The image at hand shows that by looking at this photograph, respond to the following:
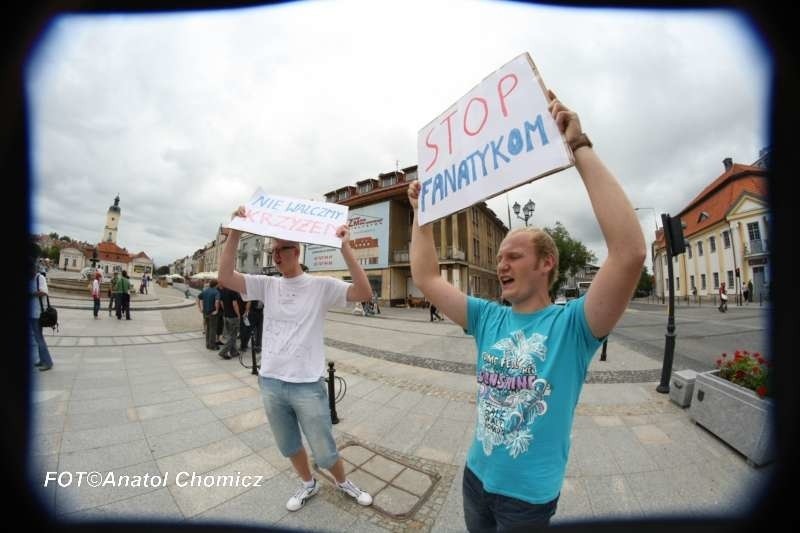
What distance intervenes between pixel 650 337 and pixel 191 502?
13522mm

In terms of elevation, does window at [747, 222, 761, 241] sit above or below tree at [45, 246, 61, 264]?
Answer: below

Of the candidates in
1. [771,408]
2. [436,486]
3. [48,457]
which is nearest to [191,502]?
[48,457]

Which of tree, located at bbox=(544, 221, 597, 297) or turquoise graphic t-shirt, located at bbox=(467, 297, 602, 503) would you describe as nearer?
turquoise graphic t-shirt, located at bbox=(467, 297, 602, 503)

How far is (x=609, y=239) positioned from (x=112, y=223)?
95320mm

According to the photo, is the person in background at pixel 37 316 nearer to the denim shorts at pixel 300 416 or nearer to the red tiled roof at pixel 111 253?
the denim shorts at pixel 300 416

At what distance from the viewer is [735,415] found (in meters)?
3.01

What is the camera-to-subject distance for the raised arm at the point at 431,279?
163cm

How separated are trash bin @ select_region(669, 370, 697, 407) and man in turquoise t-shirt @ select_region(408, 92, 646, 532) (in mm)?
4426

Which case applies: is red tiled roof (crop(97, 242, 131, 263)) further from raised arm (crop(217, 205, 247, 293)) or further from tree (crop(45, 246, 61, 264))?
raised arm (crop(217, 205, 247, 293))

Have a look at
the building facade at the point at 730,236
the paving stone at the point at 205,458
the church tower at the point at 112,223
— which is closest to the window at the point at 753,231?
the building facade at the point at 730,236

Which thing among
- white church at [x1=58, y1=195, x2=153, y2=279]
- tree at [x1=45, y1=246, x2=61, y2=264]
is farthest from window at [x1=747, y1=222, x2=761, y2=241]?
tree at [x1=45, y1=246, x2=61, y2=264]

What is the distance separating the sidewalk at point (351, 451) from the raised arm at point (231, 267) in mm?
1755

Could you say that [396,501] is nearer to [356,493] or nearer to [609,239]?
[356,493]

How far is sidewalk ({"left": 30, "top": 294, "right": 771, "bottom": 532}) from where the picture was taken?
2.22 metres
